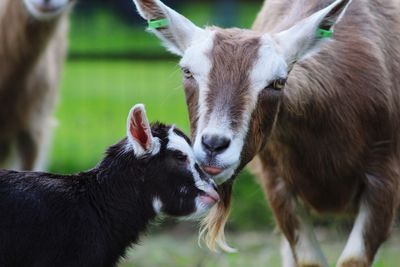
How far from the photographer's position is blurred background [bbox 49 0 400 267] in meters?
9.71

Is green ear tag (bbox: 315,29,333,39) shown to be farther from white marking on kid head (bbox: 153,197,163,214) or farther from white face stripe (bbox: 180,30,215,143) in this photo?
white marking on kid head (bbox: 153,197,163,214)

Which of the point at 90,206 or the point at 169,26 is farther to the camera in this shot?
the point at 169,26

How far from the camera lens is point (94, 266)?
5738mm

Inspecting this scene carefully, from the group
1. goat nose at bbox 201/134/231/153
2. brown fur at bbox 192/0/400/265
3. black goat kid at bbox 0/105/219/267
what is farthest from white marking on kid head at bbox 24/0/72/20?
goat nose at bbox 201/134/231/153

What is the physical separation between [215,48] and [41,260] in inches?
52.5

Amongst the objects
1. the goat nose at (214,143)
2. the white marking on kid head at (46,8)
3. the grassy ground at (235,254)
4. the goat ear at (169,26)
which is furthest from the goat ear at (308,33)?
the white marking on kid head at (46,8)

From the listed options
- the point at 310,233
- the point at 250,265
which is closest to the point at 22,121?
the point at 250,265

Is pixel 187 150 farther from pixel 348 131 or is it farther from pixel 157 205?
pixel 348 131

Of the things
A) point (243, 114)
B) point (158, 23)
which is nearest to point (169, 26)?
point (158, 23)

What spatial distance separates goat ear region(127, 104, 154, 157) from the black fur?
0.19ft

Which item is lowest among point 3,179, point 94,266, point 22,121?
point 22,121

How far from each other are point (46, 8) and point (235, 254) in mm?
2338

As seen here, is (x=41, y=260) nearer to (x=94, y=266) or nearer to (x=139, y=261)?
(x=94, y=266)

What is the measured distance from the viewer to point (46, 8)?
9344 mm
